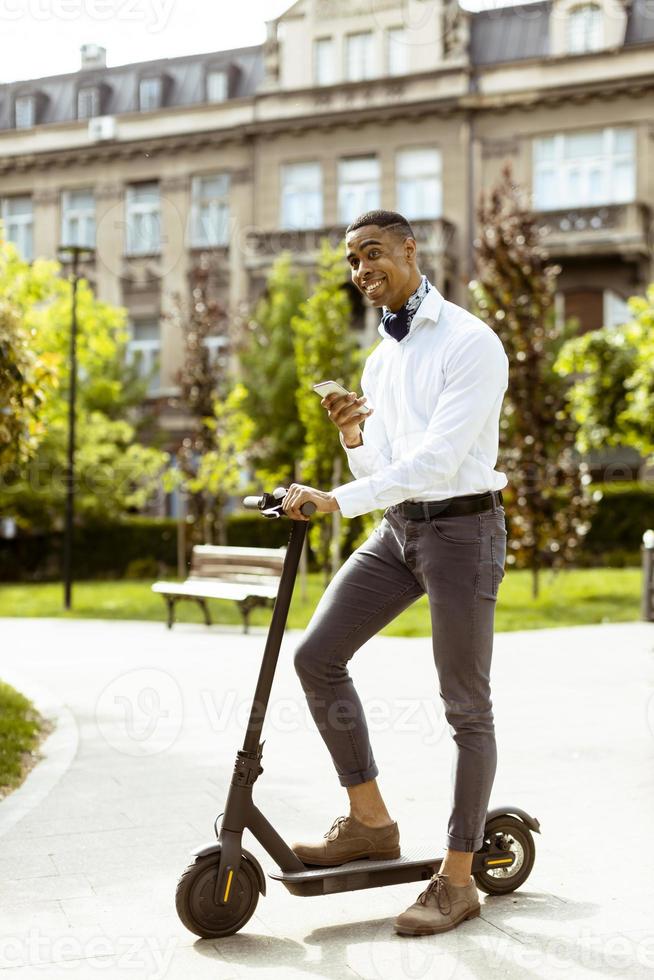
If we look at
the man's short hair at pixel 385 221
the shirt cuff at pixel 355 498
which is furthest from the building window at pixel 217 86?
the shirt cuff at pixel 355 498

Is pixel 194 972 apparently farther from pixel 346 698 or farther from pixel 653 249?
pixel 653 249

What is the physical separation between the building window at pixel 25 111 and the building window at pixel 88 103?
1.49 metres

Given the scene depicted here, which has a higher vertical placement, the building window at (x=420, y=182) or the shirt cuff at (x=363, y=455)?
the building window at (x=420, y=182)

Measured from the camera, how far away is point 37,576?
27.7m

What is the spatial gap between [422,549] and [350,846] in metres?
0.93

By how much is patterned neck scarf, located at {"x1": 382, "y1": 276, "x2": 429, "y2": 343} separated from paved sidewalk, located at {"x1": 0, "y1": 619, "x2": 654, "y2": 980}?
5.77 feet

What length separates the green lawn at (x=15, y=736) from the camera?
596 centimetres

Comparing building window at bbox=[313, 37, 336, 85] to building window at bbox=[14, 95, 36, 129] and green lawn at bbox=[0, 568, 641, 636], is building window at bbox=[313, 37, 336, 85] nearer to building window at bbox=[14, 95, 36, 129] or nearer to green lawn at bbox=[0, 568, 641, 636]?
building window at bbox=[14, 95, 36, 129]

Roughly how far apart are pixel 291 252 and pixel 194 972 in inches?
1083

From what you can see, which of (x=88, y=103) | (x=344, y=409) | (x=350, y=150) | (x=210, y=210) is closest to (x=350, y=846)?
(x=344, y=409)

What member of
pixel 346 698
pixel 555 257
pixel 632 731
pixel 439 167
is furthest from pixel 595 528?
pixel 346 698

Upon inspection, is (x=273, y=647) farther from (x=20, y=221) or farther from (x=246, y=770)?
(x=20, y=221)

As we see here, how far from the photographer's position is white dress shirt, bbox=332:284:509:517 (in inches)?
140

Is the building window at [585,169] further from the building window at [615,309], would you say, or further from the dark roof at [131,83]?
the dark roof at [131,83]
